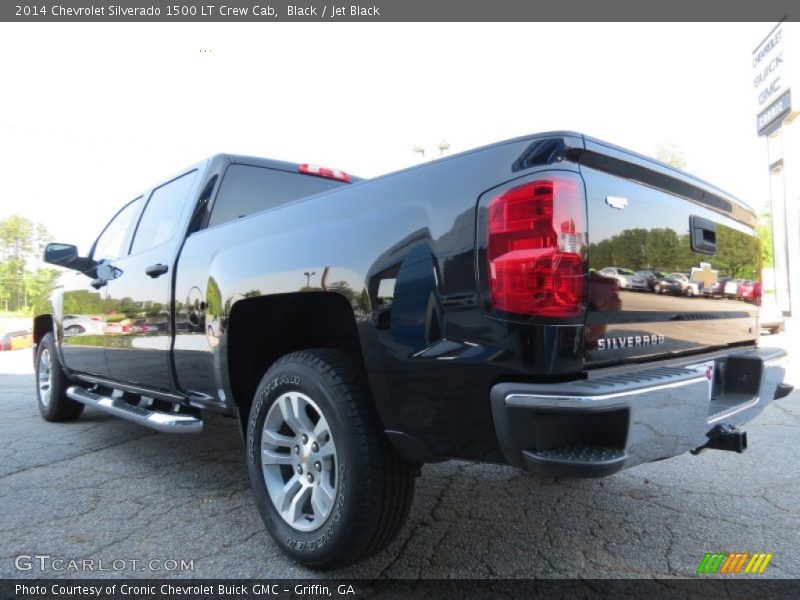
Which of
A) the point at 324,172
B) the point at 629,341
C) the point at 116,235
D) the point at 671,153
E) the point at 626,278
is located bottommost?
the point at 629,341

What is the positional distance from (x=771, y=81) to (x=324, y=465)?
26.5m

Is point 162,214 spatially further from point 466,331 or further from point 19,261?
point 19,261

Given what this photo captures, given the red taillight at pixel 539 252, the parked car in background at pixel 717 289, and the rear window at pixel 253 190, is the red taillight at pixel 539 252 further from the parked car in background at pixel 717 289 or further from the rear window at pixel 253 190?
the rear window at pixel 253 190

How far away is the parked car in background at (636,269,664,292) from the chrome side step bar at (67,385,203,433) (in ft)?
7.62

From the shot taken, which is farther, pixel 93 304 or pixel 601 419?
pixel 93 304

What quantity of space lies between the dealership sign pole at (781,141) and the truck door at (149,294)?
22.9 m

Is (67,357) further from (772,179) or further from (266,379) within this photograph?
(772,179)

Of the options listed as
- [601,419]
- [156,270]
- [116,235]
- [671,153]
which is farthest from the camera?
[671,153]

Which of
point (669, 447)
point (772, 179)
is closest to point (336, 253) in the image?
point (669, 447)

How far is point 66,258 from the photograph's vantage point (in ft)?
14.3

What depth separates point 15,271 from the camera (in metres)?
60.4

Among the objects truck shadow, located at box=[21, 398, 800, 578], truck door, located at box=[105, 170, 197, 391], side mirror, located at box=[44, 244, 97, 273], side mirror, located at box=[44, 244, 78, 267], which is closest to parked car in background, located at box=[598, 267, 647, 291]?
truck shadow, located at box=[21, 398, 800, 578]

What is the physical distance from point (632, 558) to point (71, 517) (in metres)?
2.74

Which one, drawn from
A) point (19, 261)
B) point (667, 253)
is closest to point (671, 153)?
point (667, 253)
